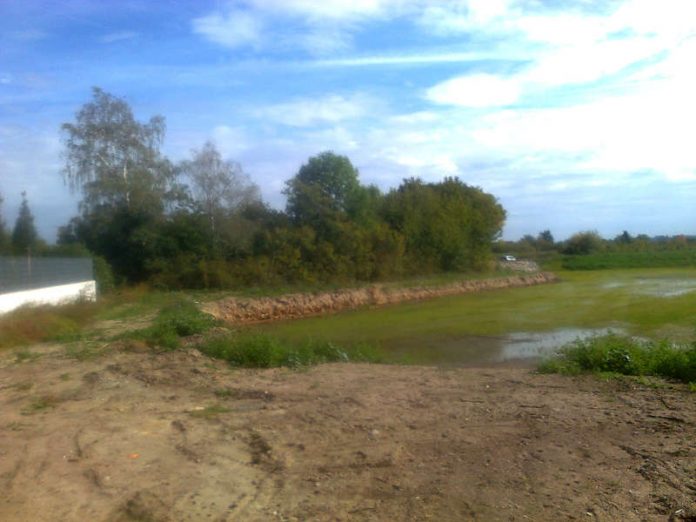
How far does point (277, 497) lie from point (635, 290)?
1294 inches

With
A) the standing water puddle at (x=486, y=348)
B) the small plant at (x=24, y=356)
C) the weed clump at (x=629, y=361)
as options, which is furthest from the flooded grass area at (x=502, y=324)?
the small plant at (x=24, y=356)

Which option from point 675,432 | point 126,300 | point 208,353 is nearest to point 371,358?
point 208,353

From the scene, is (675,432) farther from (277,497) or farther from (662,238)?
(662,238)

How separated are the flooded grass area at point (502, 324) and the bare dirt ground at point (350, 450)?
6.27 m

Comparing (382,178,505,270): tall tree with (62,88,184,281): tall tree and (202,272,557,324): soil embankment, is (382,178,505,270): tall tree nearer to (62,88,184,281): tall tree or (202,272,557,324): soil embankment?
(202,272,557,324): soil embankment

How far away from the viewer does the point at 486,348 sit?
18.4 metres

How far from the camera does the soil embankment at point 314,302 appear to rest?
95.6ft

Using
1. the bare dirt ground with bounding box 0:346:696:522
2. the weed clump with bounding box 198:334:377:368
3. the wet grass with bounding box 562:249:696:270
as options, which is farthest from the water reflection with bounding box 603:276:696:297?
the bare dirt ground with bounding box 0:346:696:522

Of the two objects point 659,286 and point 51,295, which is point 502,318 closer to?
point 51,295

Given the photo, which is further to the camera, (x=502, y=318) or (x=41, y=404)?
(x=502, y=318)

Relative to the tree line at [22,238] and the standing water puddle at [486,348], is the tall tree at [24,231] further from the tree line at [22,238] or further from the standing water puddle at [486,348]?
the standing water puddle at [486,348]

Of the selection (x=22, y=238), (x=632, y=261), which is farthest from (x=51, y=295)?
(x=632, y=261)

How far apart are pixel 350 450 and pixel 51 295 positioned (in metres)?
18.5

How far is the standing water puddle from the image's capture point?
53.0 ft
